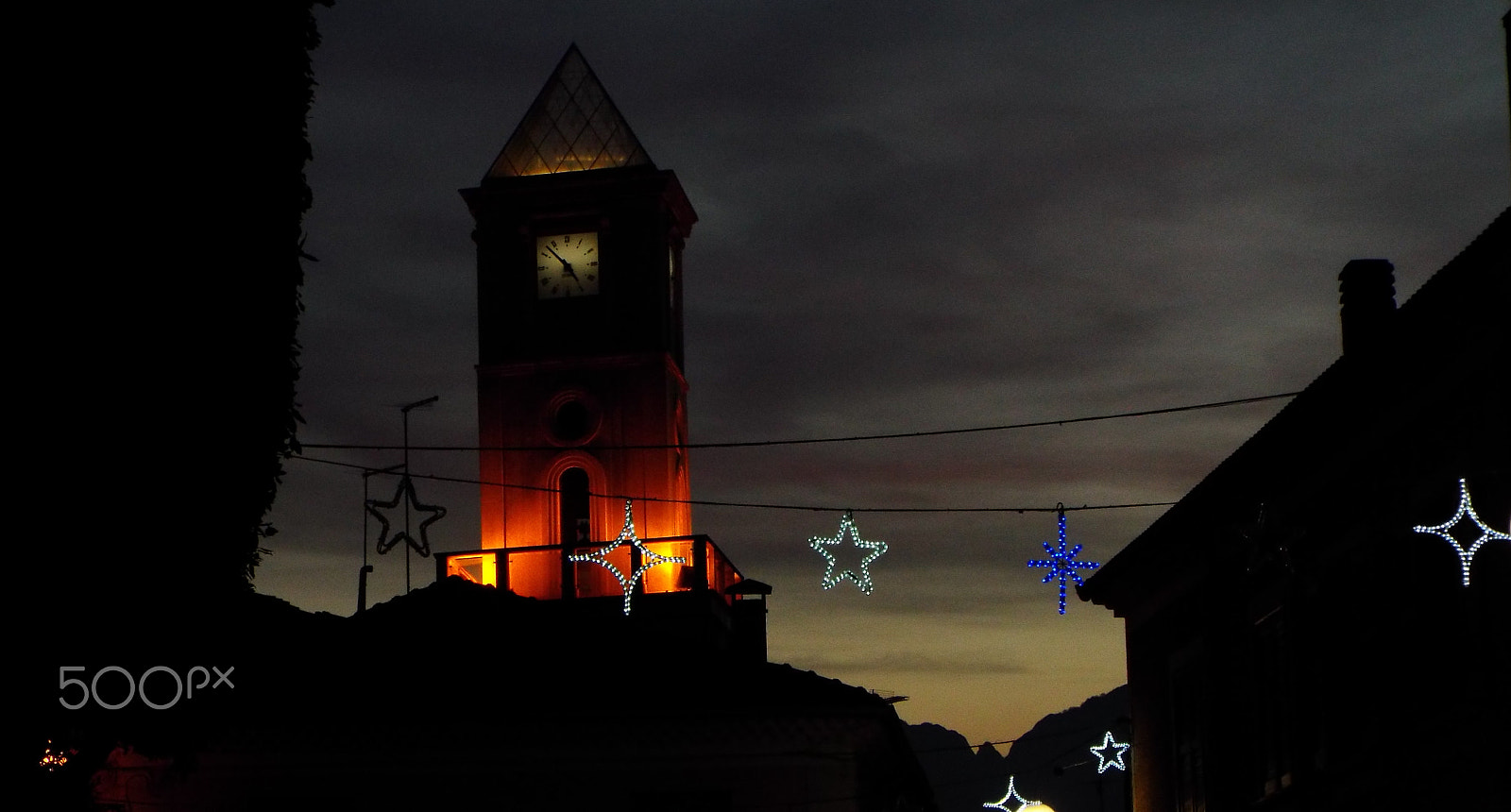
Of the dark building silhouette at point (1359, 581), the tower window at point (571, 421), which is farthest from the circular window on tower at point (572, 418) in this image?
the dark building silhouette at point (1359, 581)

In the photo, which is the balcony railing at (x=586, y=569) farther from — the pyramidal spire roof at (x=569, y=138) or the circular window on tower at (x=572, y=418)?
the pyramidal spire roof at (x=569, y=138)

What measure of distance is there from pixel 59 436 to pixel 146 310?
46.0 inches

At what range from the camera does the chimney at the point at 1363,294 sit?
66.6ft

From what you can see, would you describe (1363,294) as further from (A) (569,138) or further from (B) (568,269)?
(A) (569,138)

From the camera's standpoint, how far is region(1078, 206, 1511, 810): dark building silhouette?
49.2ft

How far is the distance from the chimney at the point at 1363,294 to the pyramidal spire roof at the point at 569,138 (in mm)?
23478

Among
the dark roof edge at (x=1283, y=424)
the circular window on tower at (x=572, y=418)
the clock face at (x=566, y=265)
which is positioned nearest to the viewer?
the dark roof edge at (x=1283, y=424)

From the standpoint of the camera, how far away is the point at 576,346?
41906 mm

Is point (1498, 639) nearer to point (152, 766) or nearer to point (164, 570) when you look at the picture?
point (164, 570)

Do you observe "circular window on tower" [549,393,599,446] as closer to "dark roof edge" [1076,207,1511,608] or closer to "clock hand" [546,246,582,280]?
"clock hand" [546,246,582,280]

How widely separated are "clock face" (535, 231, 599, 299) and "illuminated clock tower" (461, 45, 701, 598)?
3 cm

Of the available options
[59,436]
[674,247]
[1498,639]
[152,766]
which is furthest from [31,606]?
[674,247]

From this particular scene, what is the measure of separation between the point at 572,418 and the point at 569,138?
5.81 meters

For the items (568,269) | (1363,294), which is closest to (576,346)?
(568,269)
